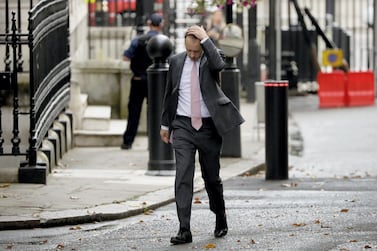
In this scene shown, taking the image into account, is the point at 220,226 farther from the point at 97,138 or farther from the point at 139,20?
the point at 139,20

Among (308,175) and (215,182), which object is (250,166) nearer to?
(308,175)

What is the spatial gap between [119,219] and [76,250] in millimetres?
1707

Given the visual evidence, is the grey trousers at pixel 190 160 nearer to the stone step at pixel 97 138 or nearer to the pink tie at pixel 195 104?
the pink tie at pixel 195 104

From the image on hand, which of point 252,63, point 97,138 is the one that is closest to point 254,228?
point 97,138

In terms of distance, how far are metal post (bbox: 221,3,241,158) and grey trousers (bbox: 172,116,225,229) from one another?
17.8ft

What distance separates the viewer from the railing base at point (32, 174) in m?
12.5

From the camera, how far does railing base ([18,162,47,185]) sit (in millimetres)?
12484

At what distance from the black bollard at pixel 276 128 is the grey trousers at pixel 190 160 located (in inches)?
161

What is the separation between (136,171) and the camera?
1430cm

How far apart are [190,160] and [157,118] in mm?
4289

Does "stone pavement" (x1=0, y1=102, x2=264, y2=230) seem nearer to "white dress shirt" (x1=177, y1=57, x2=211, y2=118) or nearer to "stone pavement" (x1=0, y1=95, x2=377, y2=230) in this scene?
"stone pavement" (x1=0, y1=95, x2=377, y2=230)

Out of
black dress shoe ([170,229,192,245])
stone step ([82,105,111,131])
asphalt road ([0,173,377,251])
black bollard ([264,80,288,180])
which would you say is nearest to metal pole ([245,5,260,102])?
stone step ([82,105,111,131])

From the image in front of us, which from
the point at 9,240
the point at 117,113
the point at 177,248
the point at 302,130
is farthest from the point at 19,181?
the point at 302,130

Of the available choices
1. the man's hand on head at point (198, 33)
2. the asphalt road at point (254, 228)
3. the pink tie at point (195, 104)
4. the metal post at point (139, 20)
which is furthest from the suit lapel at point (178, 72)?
the metal post at point (139, 20)
